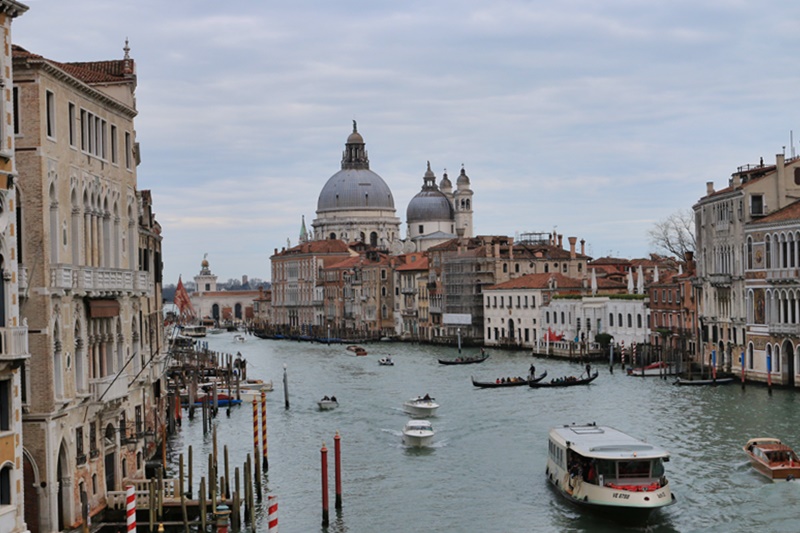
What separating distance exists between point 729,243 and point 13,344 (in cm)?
2707

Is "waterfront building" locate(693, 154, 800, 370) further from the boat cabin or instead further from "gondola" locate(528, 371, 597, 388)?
the boat cabin

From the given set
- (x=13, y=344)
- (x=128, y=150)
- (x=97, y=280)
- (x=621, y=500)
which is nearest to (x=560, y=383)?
(x=621, y=500)

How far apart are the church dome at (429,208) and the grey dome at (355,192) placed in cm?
529

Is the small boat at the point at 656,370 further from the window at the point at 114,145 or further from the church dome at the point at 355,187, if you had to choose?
the church dome at the point at 355,187

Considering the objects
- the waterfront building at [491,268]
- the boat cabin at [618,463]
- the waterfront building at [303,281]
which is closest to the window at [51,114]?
the boat cabin at [618,463]

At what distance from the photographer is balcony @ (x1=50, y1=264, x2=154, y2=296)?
512 inches

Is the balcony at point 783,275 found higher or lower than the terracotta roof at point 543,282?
lower

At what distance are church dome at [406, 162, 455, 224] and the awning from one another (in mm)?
79560

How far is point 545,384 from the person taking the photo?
1345 inches

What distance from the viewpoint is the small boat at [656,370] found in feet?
122

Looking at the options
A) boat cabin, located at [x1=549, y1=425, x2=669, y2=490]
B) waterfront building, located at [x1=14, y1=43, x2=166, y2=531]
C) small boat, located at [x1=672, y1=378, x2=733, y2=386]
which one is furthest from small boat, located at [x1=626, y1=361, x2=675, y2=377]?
waterfront building, located at [x1=14, y1=43, x2=166, y2=531]

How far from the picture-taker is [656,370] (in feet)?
123

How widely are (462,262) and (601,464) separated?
45.3 m

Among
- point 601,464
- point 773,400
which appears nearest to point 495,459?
point 601,464
